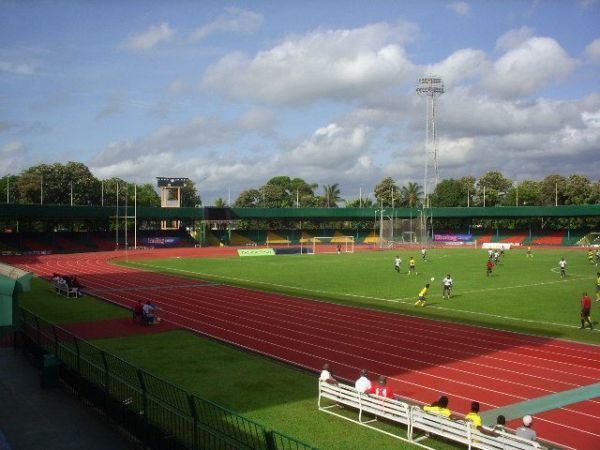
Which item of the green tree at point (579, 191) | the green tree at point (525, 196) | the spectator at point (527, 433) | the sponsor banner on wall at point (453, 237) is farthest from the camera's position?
the green tree at point (525, 196)

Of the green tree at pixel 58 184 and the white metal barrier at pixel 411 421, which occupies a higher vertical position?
the green tree at pixel 58 184

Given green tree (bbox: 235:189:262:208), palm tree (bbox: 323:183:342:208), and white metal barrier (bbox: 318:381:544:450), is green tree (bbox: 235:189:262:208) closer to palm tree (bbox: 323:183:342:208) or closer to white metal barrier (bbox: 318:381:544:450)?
palm tree (bbox: 323:183:342:208)

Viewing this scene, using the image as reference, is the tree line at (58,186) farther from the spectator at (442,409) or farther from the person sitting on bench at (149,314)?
the spectator at (442,409)

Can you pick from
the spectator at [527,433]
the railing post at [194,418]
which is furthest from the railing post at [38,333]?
the spectator at [527,433]

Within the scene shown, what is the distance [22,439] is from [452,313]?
65.7ft

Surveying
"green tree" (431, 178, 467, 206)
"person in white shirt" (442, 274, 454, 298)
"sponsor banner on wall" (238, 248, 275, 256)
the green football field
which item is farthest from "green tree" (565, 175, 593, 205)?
"person in white shirt" (442, 274, 454, 298)

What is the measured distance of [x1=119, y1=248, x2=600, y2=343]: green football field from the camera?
2558 centimetres

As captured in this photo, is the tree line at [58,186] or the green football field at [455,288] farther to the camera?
the tree line at [58,186]

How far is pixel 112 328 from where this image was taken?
74.3 ft

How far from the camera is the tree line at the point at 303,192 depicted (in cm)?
9850

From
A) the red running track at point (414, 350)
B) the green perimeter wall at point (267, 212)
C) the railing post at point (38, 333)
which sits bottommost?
the red running track at point (414, 350)

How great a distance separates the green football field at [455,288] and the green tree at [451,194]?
71.4 meters

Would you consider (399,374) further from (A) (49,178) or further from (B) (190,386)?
(A) (49,178)

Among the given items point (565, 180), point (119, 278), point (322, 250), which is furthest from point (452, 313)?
point (565, 180)
